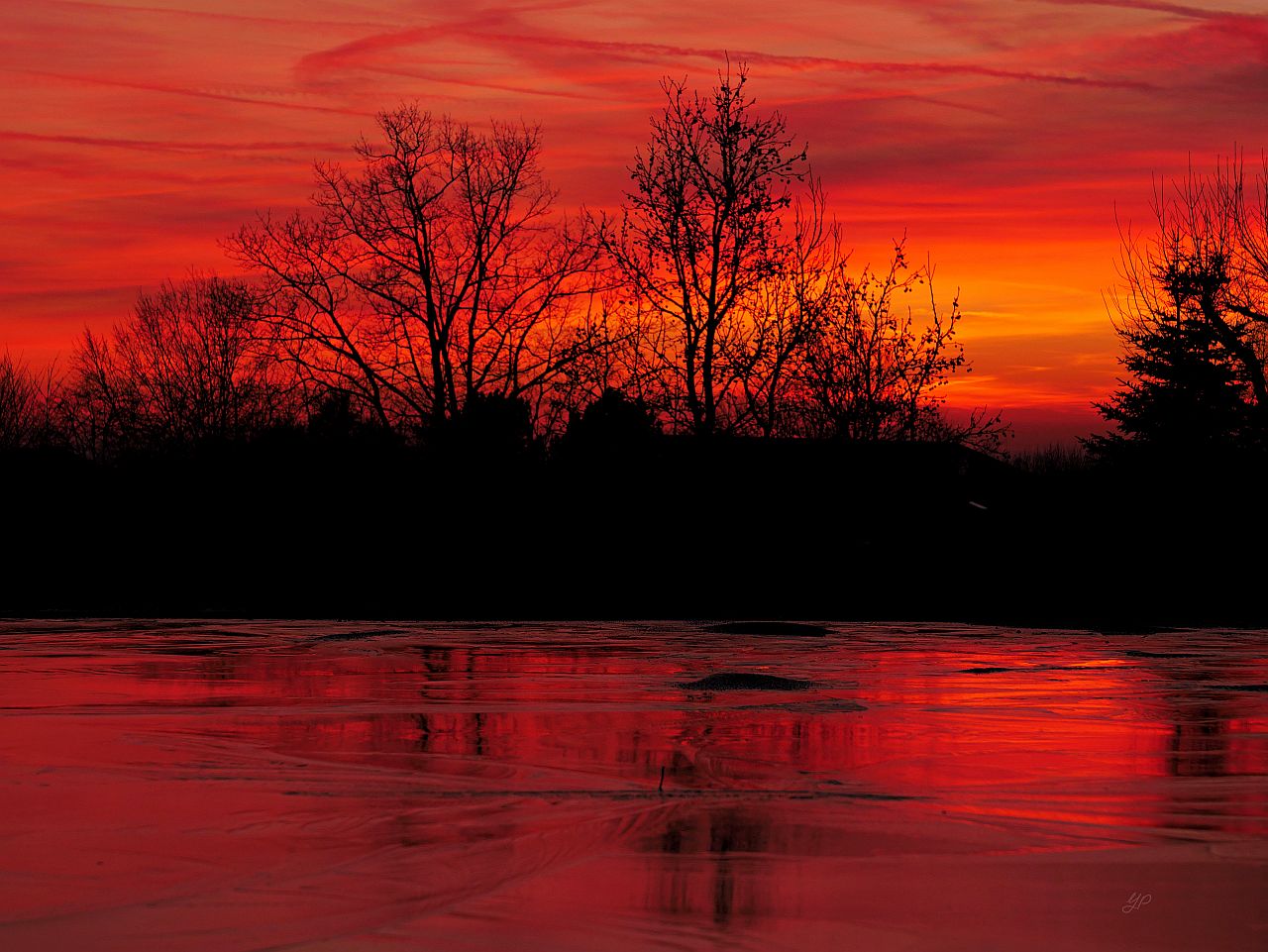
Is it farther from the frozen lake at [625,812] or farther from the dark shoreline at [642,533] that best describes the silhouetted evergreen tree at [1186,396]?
the frozen lake at [625,812]

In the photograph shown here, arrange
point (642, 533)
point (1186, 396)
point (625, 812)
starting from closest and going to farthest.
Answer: point (625, 812) < point (642, 533) < point (1186, 396)

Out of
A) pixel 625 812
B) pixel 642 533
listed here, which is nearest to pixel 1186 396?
pixel 642 533

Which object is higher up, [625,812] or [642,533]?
[642,533]

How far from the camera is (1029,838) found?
7.16 m

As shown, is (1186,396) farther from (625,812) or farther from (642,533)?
(625,812)

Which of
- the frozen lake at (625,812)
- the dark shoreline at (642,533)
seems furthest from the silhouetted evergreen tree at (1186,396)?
the frozen lake at (625,812)

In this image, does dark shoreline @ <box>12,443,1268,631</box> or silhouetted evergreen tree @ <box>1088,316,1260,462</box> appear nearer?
dark shoreline @ <box>12,443,1268,631</box>

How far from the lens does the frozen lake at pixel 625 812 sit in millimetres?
5641

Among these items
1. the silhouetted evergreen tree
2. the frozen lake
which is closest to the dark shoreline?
the silhouetted evergreen tree

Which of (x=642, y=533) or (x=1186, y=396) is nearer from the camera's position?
(x=642, y=533)

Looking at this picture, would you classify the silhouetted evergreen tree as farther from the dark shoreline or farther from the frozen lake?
the frozen lake

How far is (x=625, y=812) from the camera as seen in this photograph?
777 cm

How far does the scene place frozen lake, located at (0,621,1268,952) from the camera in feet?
18.5

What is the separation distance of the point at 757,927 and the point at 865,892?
66cm
